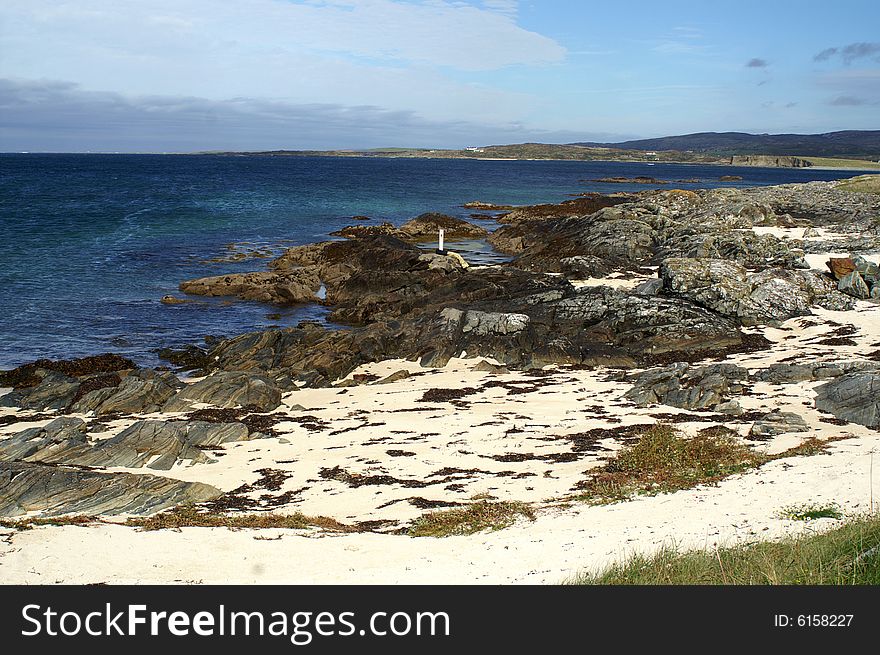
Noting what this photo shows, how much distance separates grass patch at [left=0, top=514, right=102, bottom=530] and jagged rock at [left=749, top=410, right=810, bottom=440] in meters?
12.4

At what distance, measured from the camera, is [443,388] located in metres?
19.9

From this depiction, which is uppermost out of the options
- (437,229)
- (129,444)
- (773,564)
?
(437,229)

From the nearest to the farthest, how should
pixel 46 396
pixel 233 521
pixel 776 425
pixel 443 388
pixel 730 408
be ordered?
1. pixel 233 521
2. pixel 776 425
3. pixel 730 408
4. pixel 46 396
5. pixel 443 388

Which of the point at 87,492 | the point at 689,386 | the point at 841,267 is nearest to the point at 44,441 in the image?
the point at 87,492

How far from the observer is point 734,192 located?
72.6m

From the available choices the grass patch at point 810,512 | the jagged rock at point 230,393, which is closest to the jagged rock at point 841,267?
the grass patch at point 810,512

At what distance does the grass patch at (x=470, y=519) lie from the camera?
10.7 m

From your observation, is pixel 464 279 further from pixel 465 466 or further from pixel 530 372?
pixel 465 466

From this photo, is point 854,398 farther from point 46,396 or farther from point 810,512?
point 46,396

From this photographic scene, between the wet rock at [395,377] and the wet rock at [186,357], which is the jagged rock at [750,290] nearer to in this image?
the wet rock at [395,377]

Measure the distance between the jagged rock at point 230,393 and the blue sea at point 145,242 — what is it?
577 cm

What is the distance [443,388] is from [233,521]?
9.11m

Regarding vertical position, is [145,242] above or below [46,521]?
above

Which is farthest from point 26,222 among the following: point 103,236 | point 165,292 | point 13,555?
point 13,555
